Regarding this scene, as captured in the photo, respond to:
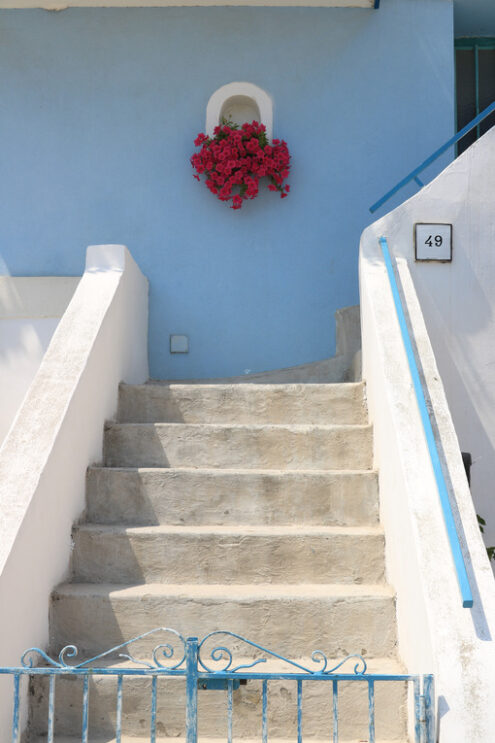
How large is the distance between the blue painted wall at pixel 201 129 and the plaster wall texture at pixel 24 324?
184 mm

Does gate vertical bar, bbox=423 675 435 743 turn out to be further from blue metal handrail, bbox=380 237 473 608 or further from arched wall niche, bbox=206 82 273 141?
arched wall niche, bbox=206 82 273 141

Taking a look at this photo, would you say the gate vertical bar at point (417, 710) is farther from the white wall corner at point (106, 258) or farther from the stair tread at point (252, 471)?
the white wall corner at point (106, 258)

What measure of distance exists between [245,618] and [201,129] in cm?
443

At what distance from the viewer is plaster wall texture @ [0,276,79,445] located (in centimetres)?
678

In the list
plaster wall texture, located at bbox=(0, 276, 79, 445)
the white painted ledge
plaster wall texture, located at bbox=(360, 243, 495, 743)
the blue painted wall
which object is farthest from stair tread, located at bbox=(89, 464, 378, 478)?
the white painted ledge

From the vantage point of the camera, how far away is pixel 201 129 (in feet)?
23.5

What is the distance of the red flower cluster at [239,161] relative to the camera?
6934 millimetres

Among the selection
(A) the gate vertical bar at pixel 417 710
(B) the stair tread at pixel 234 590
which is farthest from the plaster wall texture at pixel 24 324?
(A) the gate vertical bar at pixel 417 710

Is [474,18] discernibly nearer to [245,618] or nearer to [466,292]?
[466,292]

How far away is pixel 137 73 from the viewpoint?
7.20m

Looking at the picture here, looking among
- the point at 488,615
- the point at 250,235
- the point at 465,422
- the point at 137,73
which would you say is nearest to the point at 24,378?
the point at 250,235

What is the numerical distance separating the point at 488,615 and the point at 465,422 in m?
2.49

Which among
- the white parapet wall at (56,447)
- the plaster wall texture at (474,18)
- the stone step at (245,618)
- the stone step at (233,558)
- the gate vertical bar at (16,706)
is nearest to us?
the gate vertical bar at (16,706)

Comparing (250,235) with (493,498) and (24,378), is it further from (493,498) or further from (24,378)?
(493,498)
